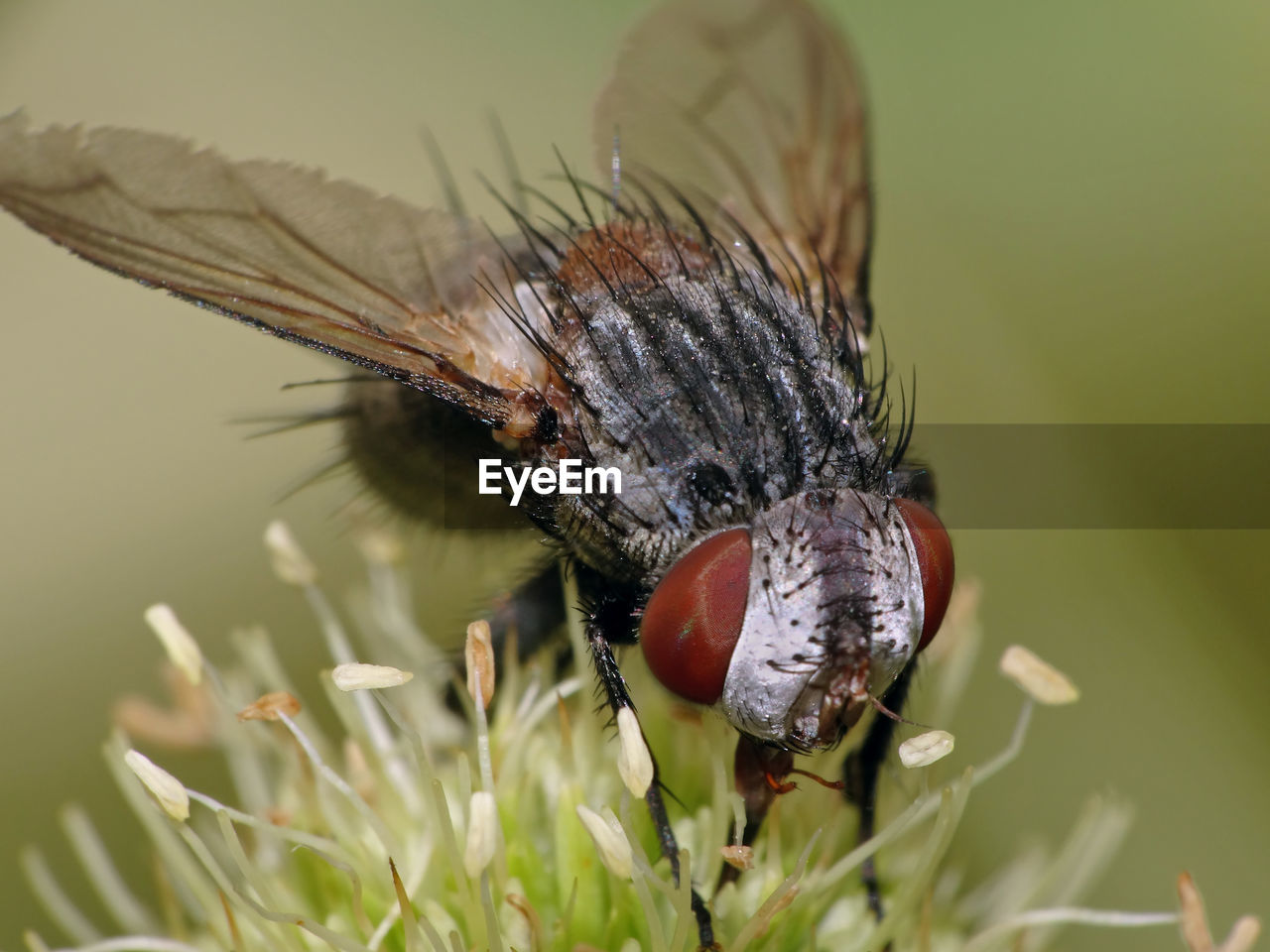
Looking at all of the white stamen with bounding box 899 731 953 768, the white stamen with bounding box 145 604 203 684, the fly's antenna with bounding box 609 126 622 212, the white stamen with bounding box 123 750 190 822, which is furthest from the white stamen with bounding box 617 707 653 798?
the fly's antenna with bounding box 609 126 622 212

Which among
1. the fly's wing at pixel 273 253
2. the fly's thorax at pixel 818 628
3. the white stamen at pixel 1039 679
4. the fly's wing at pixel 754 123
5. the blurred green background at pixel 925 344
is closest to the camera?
the fly's thorax at pixel 818 628

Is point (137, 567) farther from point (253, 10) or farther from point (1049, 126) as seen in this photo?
point (1049, 126)

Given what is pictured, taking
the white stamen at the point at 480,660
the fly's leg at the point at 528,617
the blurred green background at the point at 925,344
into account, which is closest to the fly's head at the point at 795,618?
the white stamen at the point at 480,660

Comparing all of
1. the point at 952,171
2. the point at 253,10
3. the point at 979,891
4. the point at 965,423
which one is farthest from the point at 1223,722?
the point at 253,10

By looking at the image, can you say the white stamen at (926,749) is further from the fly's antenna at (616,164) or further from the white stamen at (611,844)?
the fly's antenna at (616,164)

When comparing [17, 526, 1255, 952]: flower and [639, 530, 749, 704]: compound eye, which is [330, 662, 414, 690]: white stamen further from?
[639, 530, 749, 704]: compound eye

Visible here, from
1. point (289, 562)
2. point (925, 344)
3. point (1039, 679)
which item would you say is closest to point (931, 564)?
point (1039, 679)

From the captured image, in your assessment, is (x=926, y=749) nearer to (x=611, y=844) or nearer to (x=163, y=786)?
(x=611, y=844)

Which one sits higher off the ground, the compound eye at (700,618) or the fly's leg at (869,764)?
the compound eye at (700,618)
